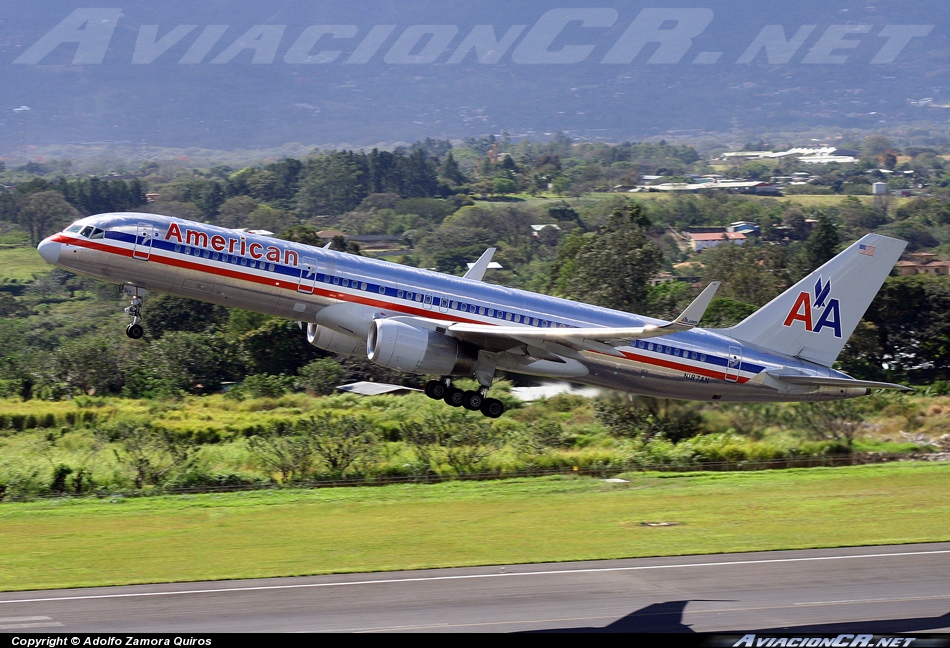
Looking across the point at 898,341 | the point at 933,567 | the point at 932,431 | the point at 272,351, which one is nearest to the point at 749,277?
the point at 898,341

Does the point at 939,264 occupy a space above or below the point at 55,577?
above

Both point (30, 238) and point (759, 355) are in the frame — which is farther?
point (30, 238)

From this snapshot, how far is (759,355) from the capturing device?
43438 millimetres

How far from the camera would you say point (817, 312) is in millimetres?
43875

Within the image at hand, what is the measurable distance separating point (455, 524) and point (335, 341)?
7.90 metres

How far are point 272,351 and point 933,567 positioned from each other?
58767 mm

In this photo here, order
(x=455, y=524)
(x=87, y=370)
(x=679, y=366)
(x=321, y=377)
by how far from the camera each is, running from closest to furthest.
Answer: (x=455, y=524) < (x=679, y=366) < (x=321, y=377) < (x=87, y=370)

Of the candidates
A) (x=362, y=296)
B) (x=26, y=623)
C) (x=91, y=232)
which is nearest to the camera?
(x=26, y=623)

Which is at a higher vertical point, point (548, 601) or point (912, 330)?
point (912, 330)

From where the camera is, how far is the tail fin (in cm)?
4372

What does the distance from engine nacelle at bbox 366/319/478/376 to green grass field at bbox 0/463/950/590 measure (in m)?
4.96

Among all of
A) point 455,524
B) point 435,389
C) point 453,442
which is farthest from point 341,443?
point 455,524

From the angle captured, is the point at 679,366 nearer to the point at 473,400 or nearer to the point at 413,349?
the point at 473,400

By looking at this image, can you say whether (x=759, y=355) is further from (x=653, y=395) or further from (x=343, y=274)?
(x=343, y=274)
